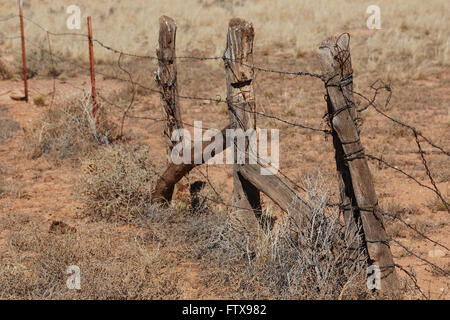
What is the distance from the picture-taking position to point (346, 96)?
11.0ft

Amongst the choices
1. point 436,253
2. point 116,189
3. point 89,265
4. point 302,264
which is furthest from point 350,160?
point 116,189

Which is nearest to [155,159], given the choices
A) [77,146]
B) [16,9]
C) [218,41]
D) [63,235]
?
[77,146]

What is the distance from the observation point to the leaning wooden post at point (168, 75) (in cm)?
504

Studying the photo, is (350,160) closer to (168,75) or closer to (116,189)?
(168,75)

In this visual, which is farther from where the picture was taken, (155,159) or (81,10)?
(81,10)

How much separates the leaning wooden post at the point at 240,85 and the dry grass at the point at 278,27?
8678mm

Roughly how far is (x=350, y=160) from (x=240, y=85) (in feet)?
3.93

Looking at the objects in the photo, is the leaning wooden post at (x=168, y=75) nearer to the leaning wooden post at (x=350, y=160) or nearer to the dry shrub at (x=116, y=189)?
the dry shrub at (x=116, y=189)

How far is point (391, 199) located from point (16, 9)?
840 inches

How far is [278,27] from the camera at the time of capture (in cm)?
1820

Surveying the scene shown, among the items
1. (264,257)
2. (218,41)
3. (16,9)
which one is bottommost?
(264,257)

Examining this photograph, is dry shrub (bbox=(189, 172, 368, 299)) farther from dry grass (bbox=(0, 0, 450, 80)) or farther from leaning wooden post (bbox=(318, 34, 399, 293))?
dry grass (bbox=(0, 0, 450, 80))
